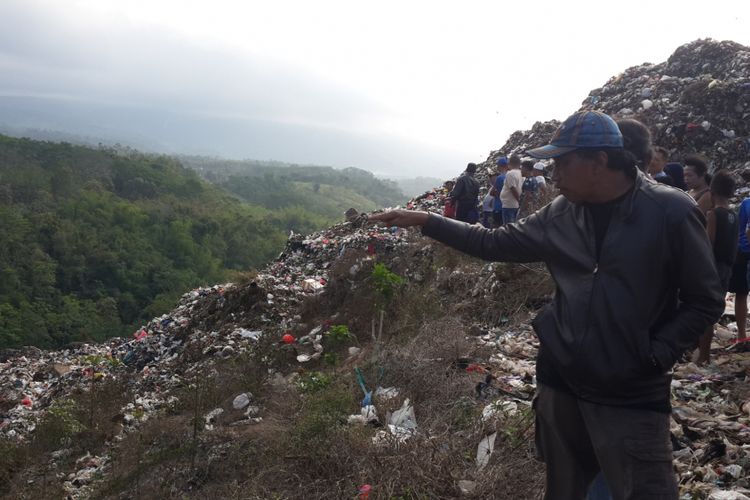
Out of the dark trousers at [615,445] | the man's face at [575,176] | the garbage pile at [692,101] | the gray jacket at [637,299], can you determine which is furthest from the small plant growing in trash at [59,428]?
the garbage pile at [692,101]

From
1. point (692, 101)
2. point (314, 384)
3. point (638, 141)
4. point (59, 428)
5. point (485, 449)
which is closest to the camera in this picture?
point (638, 141)

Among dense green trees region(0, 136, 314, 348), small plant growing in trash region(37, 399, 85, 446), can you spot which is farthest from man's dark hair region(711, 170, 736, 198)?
dense green trees region(0, 136, 314, 348)

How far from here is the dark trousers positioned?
131 centimetres

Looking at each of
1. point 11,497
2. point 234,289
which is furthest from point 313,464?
Answer: point 234,289

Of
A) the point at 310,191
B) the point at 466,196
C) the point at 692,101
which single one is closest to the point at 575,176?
the point at 466,196

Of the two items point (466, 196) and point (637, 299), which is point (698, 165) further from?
point (466, 196)

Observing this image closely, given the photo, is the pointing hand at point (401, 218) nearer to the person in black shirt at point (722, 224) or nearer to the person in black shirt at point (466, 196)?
the person in black shirt at point (722, 224)

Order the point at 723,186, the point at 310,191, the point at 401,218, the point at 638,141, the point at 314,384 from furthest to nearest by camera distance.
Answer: the point at 310,191
the point at 314,384
the point at 723,186
the point at 401,218
the point at 638,141

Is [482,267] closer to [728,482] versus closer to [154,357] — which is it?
[728,482]

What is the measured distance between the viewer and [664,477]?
4.30ft

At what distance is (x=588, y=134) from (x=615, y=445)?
81cm

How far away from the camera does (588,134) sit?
4.43 feet

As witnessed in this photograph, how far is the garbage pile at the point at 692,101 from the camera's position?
7.94 m

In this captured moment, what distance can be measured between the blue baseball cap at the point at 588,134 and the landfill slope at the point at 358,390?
1.48 metres
